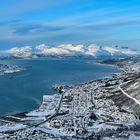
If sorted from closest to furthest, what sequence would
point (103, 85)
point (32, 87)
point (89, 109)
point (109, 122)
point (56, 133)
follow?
1. point (56, 133)
2. point (109, 122)
3. point (89, 109)
4. point (103, 85)
5. point (32, 87)

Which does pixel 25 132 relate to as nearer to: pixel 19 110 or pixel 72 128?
pixel 72 128

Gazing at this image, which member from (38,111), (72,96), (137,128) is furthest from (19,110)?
(137,128)

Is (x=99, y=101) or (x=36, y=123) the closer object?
(x=36, y=123)

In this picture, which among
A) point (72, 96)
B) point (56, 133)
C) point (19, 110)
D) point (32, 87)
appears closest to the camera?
point (56, 133)

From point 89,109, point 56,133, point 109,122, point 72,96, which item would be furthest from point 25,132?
point 72,96

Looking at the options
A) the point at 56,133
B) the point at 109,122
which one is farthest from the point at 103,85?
the point at 56,133

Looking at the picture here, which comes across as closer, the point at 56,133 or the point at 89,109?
the point at 56,133

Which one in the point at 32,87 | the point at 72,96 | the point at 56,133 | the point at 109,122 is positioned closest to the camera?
the point at 56,133

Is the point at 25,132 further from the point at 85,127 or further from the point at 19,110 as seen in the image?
the point at 19,110

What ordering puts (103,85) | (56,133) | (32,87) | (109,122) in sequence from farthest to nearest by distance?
(32,87), (103,85), (109,122), (56,133)
